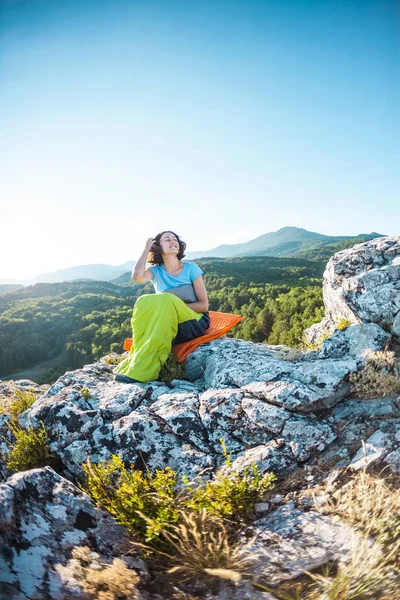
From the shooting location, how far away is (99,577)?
2.00m

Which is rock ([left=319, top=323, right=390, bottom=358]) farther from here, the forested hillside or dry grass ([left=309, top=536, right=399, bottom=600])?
the forested hillside

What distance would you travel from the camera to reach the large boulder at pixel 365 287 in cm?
Result: 432

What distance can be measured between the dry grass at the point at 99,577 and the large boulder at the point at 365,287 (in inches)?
156

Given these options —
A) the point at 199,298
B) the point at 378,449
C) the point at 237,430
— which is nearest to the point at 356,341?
the point at 378,449

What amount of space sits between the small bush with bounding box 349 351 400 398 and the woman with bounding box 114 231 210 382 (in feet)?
8.57

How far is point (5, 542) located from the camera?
2.14 meters

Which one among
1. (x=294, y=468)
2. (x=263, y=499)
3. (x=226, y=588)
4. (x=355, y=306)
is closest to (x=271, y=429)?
(x=294, y=468)

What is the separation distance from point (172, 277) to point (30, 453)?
3501 millimetres

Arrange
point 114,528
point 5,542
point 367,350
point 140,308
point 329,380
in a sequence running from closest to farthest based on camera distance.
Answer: point 5,542
point 114,528
point 329,380
point 367,350
point 140,308

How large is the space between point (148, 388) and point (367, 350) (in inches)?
118

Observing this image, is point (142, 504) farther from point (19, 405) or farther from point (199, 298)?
point (199, 298)

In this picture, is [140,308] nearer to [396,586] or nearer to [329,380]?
[329,380]

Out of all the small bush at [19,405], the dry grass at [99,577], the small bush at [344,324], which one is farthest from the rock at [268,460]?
the small bush at [19,405]

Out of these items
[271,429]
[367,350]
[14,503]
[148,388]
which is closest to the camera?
[14,503]
